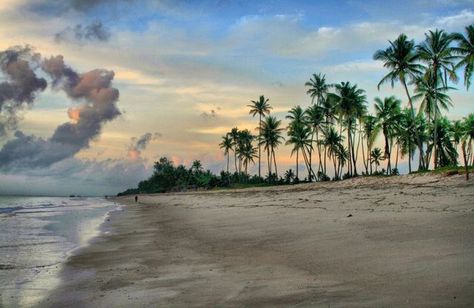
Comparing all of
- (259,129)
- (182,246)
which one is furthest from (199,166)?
(182,246)

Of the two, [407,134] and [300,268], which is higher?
[407,134]

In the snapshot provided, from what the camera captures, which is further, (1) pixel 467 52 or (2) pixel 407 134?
(2) pixel 407 134

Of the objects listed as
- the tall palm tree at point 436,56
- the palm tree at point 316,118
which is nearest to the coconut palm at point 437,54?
the tall palm tree at point 436,56

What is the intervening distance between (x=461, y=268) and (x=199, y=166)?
431 ft

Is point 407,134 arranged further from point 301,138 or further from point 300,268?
point 300,268

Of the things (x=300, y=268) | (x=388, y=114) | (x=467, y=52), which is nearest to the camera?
(x=300, y=268)

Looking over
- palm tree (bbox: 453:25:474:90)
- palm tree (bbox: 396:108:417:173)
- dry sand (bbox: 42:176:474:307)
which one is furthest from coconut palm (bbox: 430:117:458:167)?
dry sand (bbox: 42:176:474:307)

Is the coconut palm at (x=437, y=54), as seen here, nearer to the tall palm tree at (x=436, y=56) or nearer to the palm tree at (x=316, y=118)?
the tall palm tree at (x=436, y=56)

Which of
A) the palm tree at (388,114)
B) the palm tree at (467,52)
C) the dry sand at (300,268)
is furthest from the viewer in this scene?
the palm tree at (388,114)

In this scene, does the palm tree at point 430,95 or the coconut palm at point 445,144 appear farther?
the coconut palm at point 445,144

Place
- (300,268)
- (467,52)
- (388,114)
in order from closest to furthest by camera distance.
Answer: (300,268), (467,52), (388,114)

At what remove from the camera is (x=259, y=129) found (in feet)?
276

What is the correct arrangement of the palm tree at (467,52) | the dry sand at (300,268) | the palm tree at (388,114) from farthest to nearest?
the palm tree at (388,114) → the palm tree at (467,52) → the dry sand at (300,268)

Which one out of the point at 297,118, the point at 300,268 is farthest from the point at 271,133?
the point at 300,268
